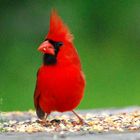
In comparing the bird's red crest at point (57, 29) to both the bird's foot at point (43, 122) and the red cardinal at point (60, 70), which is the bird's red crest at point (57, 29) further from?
the bird's foot at point (43, 122)

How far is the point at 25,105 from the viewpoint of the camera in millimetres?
6715

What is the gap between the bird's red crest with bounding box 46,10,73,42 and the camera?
13.5ft

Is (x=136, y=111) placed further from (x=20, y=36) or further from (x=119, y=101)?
(x=20, y=36)

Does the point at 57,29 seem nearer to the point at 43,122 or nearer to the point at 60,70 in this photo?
the point at 60,70

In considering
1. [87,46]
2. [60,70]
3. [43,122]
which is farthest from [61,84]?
[87,46]

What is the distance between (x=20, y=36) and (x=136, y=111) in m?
4.12

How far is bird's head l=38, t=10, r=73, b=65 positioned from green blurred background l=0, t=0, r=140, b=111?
90.6 inches

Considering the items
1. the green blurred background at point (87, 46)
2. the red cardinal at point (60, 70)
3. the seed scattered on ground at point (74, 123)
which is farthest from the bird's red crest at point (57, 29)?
the green blurred background at point (87, 46)

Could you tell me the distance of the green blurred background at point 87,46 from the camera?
6957mm

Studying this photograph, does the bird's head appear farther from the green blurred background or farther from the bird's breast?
the green blurred background

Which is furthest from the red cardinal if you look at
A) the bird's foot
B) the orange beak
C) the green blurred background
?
the green blurred background

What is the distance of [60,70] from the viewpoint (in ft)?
13.7

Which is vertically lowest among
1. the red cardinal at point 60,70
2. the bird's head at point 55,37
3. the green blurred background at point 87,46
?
the green blurred background at point 87,46

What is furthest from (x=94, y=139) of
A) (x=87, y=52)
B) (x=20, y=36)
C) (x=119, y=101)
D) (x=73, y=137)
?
(x=20, y=36)
